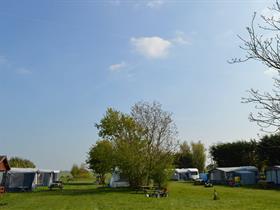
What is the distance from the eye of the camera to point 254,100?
716 centimetres

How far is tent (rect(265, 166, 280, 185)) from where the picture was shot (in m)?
49.8

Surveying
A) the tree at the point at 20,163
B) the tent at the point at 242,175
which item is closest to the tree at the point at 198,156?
A: the tent at the point at 242,175

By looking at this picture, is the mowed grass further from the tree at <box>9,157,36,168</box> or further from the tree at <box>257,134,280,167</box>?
the tree at <box>9,157,36,168</box>

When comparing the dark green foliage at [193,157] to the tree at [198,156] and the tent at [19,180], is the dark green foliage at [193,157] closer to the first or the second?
the tree at [198,156]

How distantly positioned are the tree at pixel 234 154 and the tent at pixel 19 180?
1494 inches

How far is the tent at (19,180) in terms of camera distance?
165ft

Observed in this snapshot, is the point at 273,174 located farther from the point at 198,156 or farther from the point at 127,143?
the point at 198,156

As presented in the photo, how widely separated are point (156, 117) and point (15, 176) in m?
20.1

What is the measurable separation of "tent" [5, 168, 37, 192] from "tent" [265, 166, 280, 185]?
31068mm

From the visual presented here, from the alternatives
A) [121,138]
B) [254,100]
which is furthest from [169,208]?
[121,138]

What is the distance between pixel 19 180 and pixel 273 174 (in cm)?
3296

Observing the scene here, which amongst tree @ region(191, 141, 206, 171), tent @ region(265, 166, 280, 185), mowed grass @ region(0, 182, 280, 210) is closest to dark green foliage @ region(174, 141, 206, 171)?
tree @ region(191, 141, 206, 171)

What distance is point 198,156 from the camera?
9550 centimetres

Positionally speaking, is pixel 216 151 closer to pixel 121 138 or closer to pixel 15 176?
pixel 121 138
